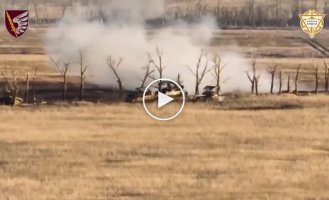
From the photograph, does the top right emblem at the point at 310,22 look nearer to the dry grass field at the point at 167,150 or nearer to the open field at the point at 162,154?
the dry grass field at the point at 167,150

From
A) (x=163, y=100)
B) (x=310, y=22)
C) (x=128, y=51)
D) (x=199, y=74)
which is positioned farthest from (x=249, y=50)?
(x=163, y=100)

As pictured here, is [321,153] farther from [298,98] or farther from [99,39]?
[99,39]

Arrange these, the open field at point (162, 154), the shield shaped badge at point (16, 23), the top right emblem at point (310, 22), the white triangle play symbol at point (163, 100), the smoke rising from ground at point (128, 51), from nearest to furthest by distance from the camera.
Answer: the open field at point (162, 154) < the white triangle play symbol at point (163, 100) < the shield shaped badge at point (16, 23) < the smoke rising from ground at point (128, 51) < the top right emblem at point (310, 22)

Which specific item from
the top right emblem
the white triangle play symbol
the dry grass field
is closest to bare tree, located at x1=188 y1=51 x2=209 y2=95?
the dry grass field

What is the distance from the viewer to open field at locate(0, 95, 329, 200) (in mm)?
30406

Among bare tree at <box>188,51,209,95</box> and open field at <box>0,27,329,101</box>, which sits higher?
bare tree at <box>188,51,209,95</box>

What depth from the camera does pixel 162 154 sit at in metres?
38.9

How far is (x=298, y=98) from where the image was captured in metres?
65.6

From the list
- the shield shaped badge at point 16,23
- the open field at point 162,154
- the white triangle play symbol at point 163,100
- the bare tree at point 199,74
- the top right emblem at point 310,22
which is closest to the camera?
the open field at point 162,154

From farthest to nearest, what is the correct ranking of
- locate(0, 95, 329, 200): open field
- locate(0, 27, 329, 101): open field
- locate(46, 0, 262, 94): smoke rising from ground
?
locate(0, 27, 329, 101): open field → locate(46, 0, 262, 94): smoke rising from ground → locate(0, 95, 329, 200): open field

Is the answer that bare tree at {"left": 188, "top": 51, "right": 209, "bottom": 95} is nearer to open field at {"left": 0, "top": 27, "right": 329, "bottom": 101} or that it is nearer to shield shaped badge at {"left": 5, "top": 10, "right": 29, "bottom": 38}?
open field at {"left": 0, "top": 27, "right": 329, "bottom": 101}

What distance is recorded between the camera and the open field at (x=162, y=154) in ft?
99.8

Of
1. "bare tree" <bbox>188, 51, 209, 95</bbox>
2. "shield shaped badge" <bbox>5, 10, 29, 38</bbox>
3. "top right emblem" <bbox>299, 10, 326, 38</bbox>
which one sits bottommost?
"bare tree" <bbox>188, 51, 209, 95</bbox>

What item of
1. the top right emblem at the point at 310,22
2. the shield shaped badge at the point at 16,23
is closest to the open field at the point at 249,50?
the top right emblem at the point at 310,22
